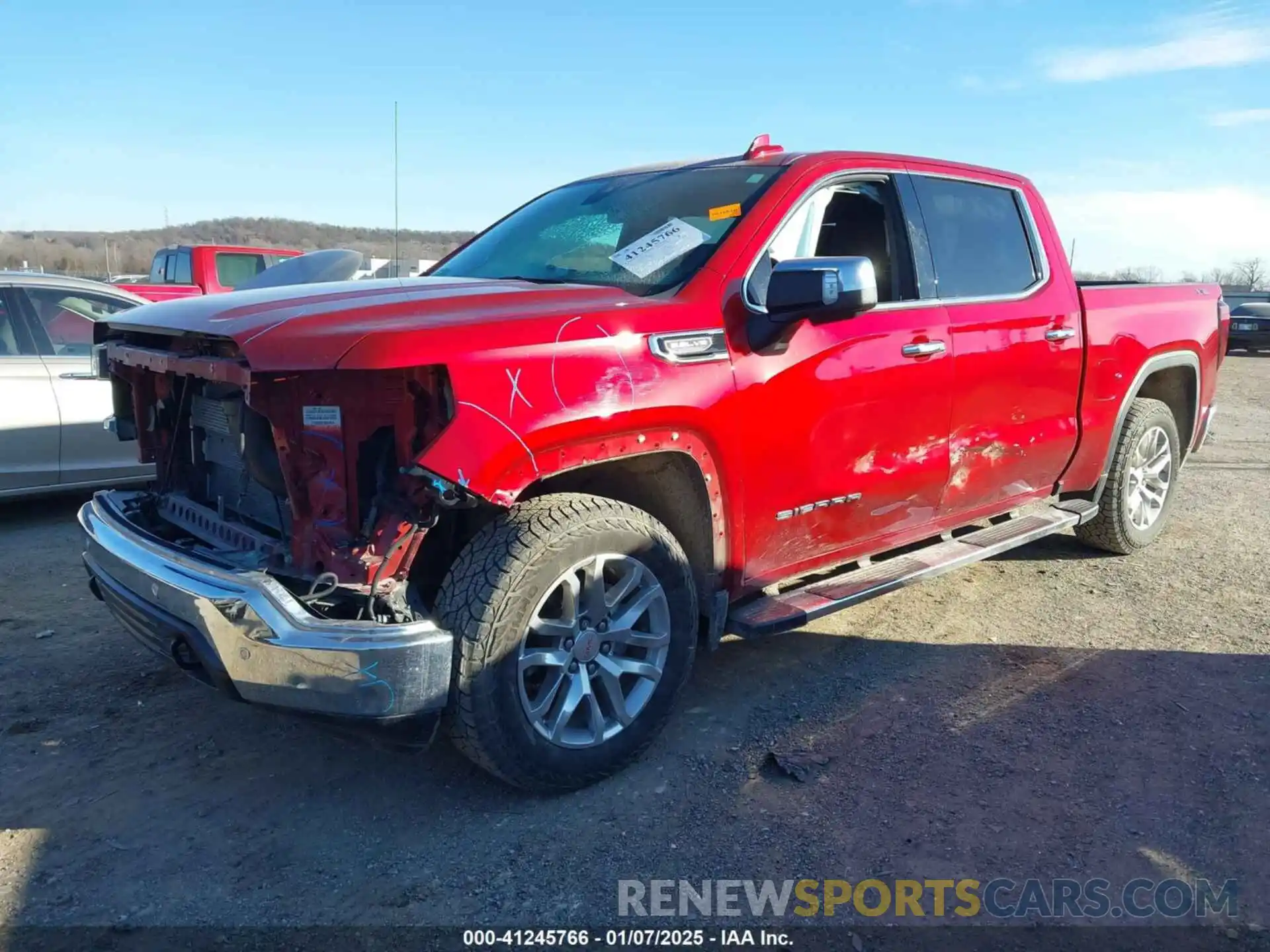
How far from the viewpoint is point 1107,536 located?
554 cm

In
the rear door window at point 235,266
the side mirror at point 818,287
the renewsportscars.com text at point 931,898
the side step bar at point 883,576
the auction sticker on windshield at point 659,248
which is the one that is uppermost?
the rear door window at point 235,266

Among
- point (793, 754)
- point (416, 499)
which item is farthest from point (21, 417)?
point (793, 754)

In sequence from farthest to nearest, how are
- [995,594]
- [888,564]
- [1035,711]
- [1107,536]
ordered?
1. [1107,536]
2. [995,594]
3. [888,564]
4. [1035,711]

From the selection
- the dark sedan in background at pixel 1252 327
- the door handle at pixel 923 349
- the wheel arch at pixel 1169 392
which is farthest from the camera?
the dark sedan in background at pixel 1252 327

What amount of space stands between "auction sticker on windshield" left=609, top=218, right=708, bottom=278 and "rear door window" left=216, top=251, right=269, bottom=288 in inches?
367

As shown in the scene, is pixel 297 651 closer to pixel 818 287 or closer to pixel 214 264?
pixel 818 287

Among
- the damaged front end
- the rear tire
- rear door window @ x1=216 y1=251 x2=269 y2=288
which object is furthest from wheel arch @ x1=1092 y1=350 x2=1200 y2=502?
rear door window @ x1=216 y1=251 x2=269 y2=288

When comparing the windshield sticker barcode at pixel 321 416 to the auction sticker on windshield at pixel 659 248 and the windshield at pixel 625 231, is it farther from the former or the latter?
the auction sticker on windshield at pixel 659 248

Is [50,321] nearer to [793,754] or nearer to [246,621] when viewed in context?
[246,621]

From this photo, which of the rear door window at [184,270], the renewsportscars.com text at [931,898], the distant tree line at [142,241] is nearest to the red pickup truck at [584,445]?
the renewsportscars.com text at [931,898]

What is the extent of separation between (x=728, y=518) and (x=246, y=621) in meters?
1.58

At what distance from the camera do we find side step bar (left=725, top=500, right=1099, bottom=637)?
11.0ft

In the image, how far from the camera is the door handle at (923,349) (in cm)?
376

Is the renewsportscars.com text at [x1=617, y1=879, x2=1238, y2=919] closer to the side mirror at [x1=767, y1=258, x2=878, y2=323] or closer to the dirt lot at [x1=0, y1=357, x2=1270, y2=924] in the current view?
the dirt lot at [x1=0, y1=357, x2=1270, y2=924]
